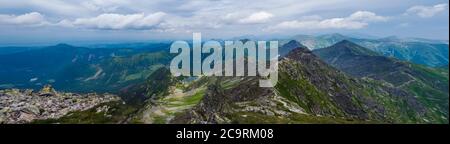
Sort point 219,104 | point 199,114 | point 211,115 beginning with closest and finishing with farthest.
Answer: point 199,114 < point 211,115 < point 219,104

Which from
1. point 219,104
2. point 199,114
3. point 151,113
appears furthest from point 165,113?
point 219,104
